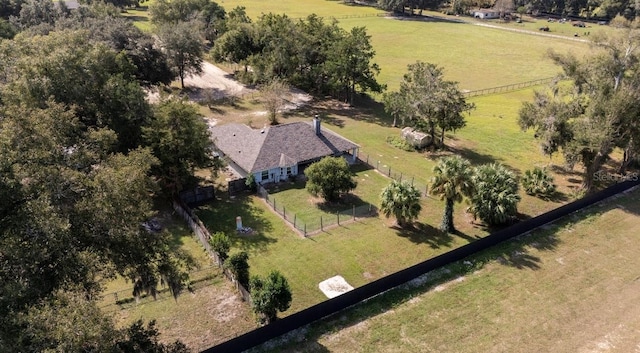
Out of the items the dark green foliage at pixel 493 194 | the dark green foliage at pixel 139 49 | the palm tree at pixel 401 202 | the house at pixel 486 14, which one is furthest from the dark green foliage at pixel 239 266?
the house at pixel 486 14

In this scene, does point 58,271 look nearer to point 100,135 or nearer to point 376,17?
point 100,135

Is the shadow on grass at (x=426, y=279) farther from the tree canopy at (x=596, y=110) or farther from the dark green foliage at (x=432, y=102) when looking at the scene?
the dark green foliage at (x=432, y=102)

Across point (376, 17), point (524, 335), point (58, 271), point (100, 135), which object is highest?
point (376, 17)

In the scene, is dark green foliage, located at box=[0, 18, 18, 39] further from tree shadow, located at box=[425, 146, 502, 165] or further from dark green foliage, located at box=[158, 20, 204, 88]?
tree shadow, located at box=[425, 146, 502, 165]

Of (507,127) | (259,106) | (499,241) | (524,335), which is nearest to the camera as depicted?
(524,335)

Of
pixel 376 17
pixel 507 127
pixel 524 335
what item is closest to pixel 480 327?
pixel 524 335
